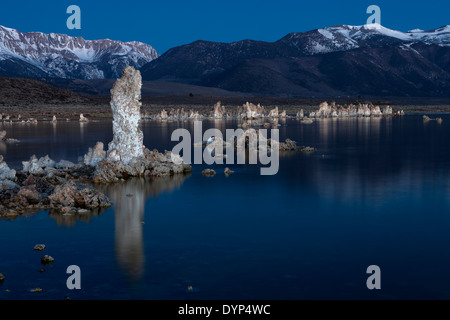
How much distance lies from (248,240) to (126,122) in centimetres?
969

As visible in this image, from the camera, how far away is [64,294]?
27.9 feet

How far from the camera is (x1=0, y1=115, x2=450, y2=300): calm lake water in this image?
8734 millimetres

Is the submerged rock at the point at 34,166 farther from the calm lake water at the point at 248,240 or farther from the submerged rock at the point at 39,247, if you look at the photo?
the submerged rock at the point at 39,247

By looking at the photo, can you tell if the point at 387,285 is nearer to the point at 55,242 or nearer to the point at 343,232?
the point at 343,232

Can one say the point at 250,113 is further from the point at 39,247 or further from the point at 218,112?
the point at 39,247

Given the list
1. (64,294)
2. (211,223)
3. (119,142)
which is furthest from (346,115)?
(64,294)

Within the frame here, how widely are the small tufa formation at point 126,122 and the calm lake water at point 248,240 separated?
54.8 inches

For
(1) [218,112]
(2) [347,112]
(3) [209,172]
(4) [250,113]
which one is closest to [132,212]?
(3) [209,172]

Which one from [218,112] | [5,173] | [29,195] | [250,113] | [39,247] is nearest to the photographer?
[39,247]

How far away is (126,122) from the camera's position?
1981 centimetres

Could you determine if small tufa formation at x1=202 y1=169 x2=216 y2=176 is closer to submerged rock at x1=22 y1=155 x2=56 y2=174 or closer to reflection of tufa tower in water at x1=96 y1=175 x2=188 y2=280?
reflection of tufa tower in water at x1=96 y1=175 x2=188 y2=280

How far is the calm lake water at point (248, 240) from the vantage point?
344 inches

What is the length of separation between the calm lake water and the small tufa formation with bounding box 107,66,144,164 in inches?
54.8
